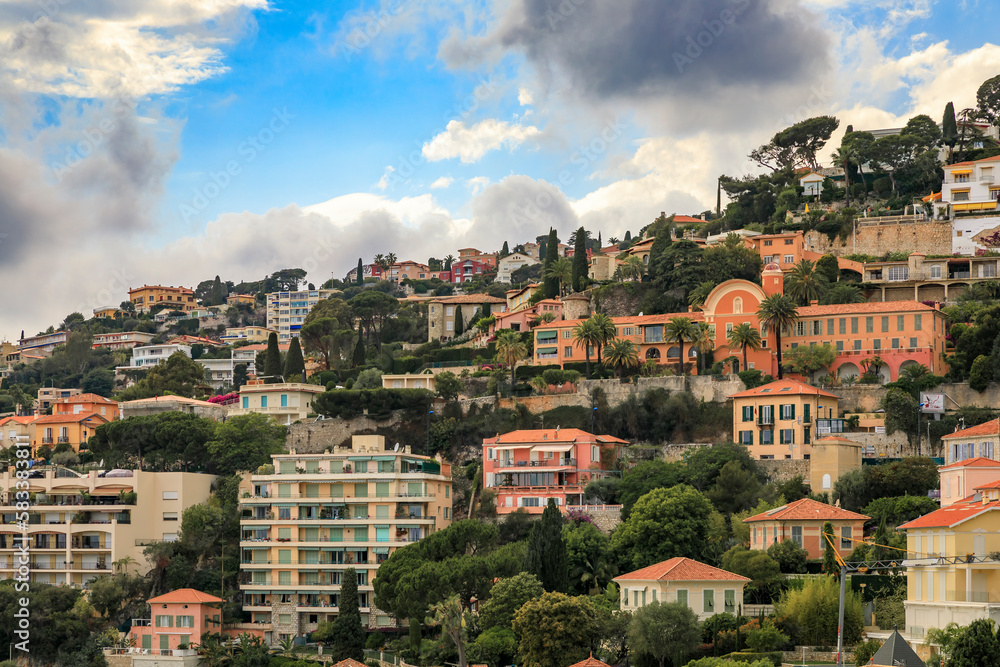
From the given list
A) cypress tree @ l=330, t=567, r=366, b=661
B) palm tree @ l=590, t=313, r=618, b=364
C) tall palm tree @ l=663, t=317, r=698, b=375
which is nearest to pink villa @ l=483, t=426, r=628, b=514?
tall palm tree @ l=663, t=317, r=698, b=375

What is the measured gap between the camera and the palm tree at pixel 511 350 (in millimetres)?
88500

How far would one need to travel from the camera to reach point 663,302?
3693 inches

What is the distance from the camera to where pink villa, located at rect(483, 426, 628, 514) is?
244 ft

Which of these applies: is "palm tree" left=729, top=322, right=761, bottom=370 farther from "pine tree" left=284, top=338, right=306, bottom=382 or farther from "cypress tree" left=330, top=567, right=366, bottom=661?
"pine tree" left=284, top=338, right=306, bottom=382

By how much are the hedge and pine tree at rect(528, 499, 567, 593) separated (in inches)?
1015

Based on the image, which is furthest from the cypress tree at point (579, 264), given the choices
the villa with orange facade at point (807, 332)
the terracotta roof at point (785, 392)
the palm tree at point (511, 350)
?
the terracotta roof at point (785, 392)

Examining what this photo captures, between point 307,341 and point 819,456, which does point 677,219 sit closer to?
point 307,341

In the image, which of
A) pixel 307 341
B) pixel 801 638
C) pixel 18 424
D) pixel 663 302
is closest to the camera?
pixel 801 638

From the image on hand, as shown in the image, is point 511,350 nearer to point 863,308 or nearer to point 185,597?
point 863,308

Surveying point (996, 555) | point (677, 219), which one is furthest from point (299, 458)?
point (677, 219)

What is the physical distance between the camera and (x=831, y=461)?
67.4 metres

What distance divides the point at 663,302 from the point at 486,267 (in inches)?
3329

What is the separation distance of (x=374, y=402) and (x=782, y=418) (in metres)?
27.2

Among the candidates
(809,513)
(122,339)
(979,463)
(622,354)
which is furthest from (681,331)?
(122,339)
